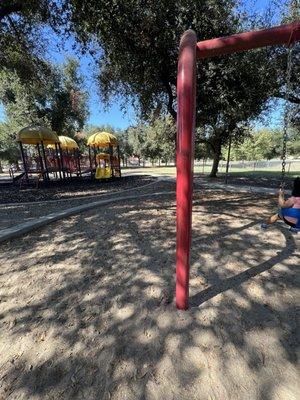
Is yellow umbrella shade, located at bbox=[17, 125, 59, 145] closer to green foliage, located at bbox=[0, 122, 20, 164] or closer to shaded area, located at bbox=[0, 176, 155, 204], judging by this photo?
shaded area, located at bbox=[0, 176, 155, 204]

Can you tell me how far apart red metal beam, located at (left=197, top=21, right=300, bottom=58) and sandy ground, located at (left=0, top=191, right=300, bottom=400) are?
8.72 feet

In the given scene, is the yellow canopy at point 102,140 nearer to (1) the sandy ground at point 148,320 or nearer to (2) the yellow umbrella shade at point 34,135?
(2) the yellow umbrella shade at point 34,135

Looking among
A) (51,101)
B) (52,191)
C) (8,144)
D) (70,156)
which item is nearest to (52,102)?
(51,101)

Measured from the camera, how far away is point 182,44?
264 centimetres

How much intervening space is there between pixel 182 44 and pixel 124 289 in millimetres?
2727

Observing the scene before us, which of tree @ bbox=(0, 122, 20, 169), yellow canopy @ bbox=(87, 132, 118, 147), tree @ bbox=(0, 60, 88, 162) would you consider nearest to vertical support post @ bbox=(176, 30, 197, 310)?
yellow canopy @ bbox=(87, 132, 118, 147)

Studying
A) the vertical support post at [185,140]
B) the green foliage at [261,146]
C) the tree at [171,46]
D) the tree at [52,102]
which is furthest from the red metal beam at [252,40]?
the green foliage at [261,146]

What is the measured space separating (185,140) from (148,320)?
1.81m

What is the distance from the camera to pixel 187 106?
8.19 feet

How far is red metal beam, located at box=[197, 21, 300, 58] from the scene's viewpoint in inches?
113

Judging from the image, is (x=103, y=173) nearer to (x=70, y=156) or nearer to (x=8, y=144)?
(x=70, y=156)

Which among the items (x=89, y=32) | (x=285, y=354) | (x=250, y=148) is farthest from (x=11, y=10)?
(x=250, y=148)

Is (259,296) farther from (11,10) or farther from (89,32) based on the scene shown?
(11,10)

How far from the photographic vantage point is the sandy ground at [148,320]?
7.00ft
